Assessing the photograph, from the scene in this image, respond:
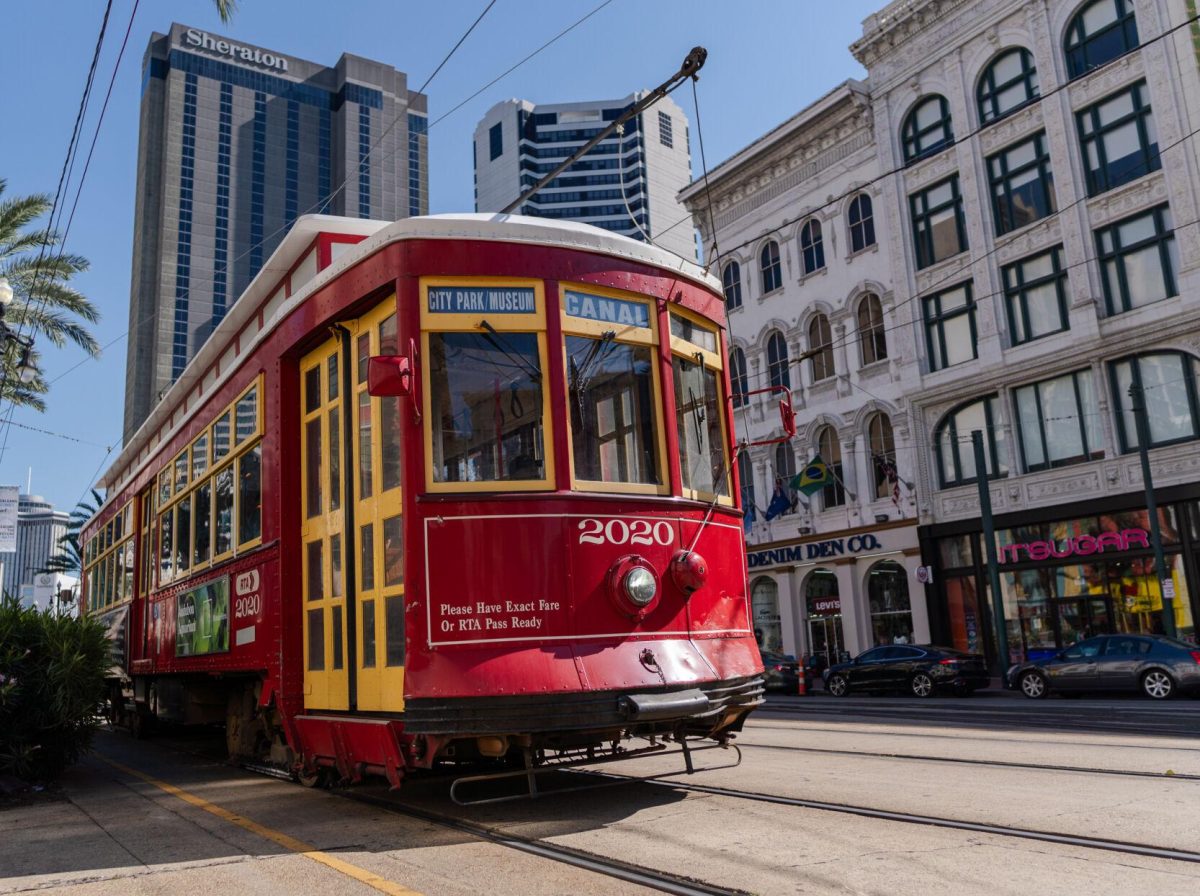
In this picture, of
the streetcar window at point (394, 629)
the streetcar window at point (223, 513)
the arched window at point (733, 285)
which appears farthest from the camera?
the arched window at point (733, 285)

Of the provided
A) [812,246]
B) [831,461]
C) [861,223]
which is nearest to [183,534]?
[831,461]

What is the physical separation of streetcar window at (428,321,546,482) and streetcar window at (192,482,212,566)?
15.5 feet

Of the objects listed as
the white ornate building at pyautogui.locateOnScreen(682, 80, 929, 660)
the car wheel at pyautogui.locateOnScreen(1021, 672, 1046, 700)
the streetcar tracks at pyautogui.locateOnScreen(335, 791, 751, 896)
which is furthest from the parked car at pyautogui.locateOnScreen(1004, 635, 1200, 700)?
the streetcar tracks at pyautogui.locateOnScreen(335, 791, 751, 896)

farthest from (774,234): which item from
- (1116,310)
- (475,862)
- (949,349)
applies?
(475,862)

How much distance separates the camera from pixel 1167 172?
75.6 ft

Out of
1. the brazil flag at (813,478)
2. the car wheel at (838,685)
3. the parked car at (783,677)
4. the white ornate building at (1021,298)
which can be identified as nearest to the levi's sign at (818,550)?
the white ornate building at (1021,298)

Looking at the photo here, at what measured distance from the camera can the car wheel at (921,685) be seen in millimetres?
21922

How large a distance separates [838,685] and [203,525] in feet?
57.0

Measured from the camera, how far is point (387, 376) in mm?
6227

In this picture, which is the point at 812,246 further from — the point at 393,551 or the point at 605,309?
the point at 393,551

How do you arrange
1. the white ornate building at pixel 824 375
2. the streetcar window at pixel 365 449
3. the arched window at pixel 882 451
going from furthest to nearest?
the white ornate building at pixel 824 375 < the arched window at pixel 882 451 < the streetcar window at pixel 365 449

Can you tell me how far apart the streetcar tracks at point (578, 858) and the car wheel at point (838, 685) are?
724 inches

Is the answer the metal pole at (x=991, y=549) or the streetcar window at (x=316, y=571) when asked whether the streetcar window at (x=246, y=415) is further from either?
the metal pole at (x=991, y=549)

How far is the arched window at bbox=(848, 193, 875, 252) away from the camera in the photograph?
30.5 m
